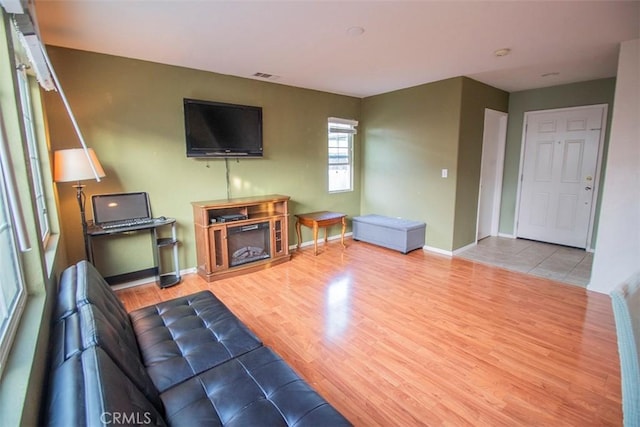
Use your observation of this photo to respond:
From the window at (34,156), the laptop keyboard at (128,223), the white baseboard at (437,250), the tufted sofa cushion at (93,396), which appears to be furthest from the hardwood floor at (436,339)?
the tufted sofa cushion at (93,396)

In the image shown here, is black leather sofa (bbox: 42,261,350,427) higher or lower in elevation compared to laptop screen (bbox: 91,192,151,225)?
lower

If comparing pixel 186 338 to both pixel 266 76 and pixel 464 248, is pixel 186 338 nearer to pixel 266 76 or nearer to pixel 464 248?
pixel 266 76

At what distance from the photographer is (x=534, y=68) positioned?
12.3ft

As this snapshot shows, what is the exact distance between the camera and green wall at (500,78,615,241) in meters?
4.31

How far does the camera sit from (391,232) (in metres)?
4.69

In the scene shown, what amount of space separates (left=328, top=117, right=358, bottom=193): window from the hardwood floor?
185 centimetres

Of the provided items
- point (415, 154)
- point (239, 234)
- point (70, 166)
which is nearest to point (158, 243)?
point (239, 234)

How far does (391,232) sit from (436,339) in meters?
2.36

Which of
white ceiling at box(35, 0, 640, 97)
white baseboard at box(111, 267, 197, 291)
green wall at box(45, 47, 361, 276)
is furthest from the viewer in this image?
white baseboard at box(111, 267, 197, 291)

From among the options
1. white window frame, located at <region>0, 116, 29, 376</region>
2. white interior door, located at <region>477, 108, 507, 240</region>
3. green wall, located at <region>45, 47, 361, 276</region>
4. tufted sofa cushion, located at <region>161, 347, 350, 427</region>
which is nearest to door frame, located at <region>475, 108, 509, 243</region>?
white interior door, located at <region>477, 108, 507, 240</region>

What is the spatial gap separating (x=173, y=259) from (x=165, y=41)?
90.5 inches

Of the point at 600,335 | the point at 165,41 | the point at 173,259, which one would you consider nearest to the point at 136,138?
the point at 165,41

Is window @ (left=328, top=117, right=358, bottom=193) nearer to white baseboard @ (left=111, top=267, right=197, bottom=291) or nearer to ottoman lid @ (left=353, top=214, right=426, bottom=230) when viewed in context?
ottoman lid @ (left=353, top=214, right=426, bottom=230)

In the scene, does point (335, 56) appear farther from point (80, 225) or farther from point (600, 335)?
point (600, 335)
